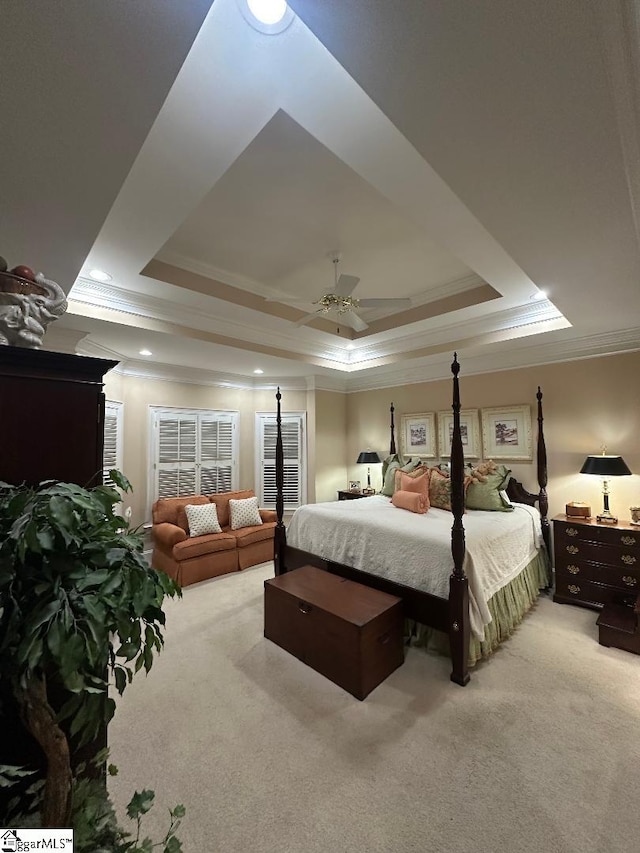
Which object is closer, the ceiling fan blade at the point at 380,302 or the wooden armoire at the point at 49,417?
the wooden armoire at the point at 49,417

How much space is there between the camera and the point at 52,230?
6.01 feet

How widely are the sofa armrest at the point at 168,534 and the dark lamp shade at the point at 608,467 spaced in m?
4.30

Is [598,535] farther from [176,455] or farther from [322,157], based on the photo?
[176,455]

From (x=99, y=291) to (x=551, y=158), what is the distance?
10.2 ft

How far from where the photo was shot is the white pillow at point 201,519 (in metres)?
4.35

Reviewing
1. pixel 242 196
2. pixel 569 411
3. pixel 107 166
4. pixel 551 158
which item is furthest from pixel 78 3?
pixel 569 411

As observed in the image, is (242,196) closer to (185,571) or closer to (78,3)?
(78,3)

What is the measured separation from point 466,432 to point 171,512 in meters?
3.94

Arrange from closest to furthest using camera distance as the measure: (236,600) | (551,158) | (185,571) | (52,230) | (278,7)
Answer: (278,7)
(551,158)
(52,230)
(236,600)
(185,571)

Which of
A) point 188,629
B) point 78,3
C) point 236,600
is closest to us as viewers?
point 78,3

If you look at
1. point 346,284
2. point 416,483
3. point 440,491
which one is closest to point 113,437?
point 346,284

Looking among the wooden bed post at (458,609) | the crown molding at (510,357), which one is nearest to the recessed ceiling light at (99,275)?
the wooden bed post at (458,609)

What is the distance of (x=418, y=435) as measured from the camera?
5125 mm

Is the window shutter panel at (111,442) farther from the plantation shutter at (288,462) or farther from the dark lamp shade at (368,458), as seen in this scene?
the dark lamp shade at (368,458)
